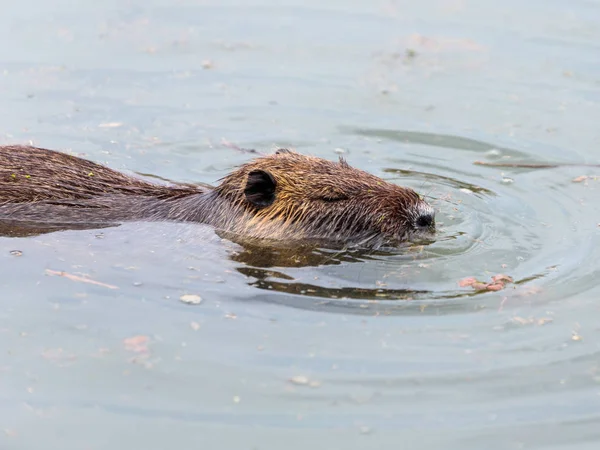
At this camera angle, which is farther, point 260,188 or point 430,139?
point 430,139

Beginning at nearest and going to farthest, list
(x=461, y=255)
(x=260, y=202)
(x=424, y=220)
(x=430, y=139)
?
(x=461, y=255), (x=424, y=220), (x=260, y=202), (x=430, y=139)

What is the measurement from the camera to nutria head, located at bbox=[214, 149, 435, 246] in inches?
281

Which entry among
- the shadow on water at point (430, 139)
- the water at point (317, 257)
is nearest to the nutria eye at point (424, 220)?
the water at point (317, 257)

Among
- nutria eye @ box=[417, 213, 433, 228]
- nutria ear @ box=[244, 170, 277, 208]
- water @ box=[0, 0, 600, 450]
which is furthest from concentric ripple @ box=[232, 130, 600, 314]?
nutria ear @ box=[244, 170, 277, 208]

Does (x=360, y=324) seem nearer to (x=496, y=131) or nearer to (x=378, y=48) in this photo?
(x=496, y=131)

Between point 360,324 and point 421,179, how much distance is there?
297 cm

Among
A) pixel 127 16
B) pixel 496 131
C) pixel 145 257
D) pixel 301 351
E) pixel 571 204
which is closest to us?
pixel 301 351

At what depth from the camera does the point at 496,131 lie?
32.1ft

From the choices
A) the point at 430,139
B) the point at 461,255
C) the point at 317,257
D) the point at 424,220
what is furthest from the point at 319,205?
the point at 430,139

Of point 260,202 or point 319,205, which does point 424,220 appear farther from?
point 260,202

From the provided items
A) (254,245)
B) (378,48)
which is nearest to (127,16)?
(378,48)

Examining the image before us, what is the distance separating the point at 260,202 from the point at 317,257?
625 millimetres

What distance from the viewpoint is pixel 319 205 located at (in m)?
7.25

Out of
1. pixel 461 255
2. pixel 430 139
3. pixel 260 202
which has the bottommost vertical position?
pixel 461 255
